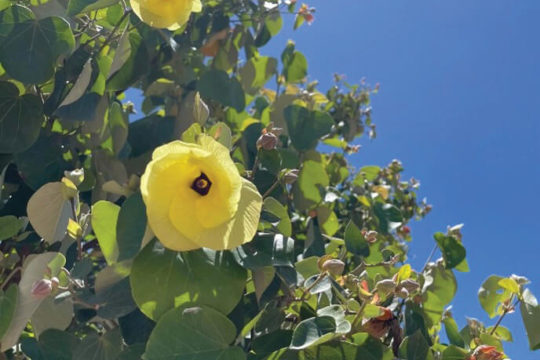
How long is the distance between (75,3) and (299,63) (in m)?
1.33

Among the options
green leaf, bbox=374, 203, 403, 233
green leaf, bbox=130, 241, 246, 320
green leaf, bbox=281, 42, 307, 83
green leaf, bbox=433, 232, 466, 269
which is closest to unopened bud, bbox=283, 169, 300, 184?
green leaf, bbox=130, 241, 246, 320

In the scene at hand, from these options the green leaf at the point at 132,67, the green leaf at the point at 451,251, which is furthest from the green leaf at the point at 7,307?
the green leaf at the point at 451,251

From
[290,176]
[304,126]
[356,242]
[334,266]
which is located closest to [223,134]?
[290,176]

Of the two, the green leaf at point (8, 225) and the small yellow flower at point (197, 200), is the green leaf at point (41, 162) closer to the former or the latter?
the green leaf at point (8, 225)

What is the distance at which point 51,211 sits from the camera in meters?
1.15

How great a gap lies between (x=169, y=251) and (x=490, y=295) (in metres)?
0.93

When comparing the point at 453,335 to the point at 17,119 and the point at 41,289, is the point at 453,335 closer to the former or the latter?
the point at 41,289

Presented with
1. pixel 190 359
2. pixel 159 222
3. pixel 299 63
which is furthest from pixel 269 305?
pixel 299 63

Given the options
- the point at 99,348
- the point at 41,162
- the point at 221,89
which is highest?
the point at 221,89

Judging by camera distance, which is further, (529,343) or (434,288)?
(434,288)

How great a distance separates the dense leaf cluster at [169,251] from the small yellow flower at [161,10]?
21cm

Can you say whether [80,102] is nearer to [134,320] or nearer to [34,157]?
[34,157]

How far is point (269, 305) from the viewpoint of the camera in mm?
1114

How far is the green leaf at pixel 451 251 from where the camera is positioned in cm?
159
